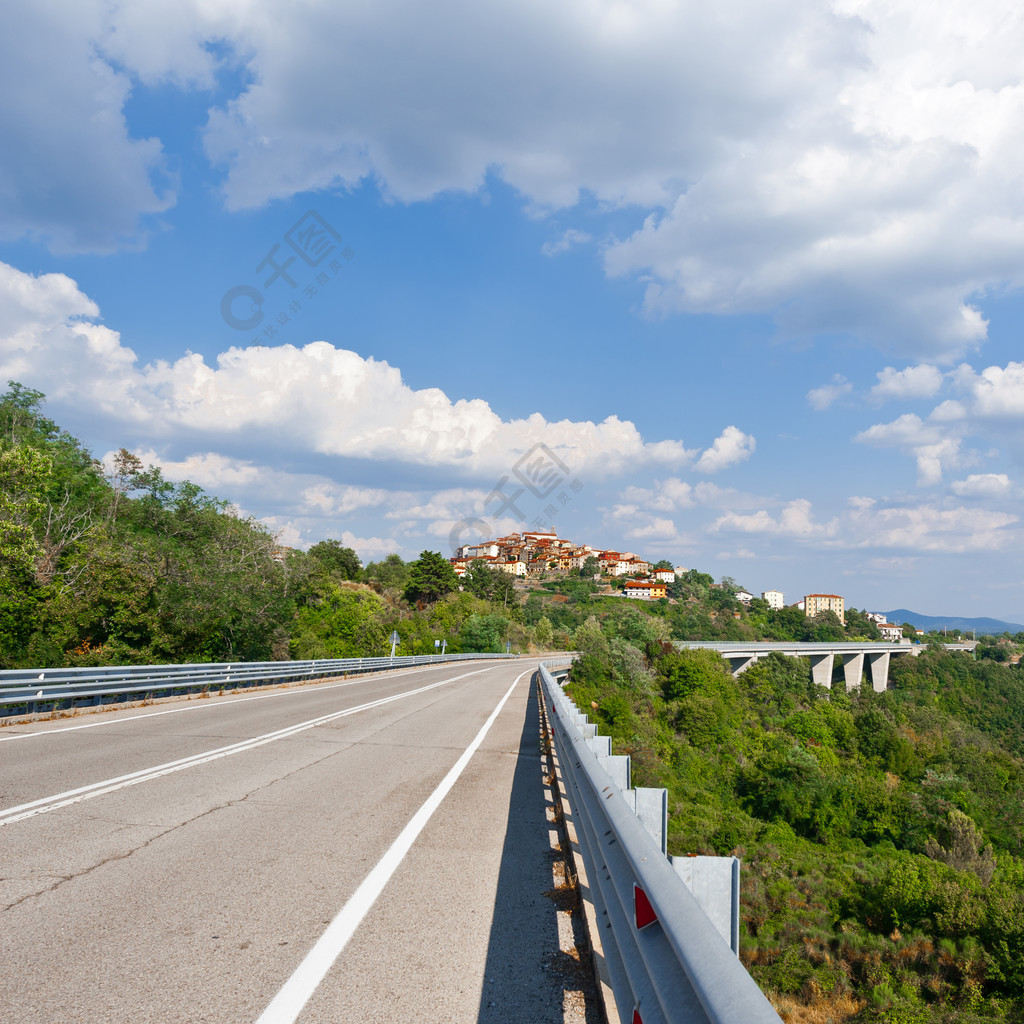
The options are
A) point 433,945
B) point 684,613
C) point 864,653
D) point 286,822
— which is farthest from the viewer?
point 684,613

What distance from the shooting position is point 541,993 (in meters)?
3.11

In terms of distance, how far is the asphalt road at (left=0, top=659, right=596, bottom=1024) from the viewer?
299cm

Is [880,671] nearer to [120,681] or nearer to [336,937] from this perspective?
[120,681]

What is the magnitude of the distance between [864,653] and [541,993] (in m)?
131

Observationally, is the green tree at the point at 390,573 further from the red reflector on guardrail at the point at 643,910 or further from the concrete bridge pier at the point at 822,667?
the red reflector on guardrail at the point at 643,910

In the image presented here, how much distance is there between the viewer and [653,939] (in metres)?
2.24

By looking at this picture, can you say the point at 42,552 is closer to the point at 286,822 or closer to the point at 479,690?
the point at 479,690

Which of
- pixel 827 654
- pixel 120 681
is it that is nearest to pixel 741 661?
pixel 827 654

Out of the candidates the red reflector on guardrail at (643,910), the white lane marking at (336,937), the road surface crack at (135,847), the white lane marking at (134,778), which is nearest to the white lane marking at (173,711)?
the white lane marking at (134,778)

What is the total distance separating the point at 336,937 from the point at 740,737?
6047 centimetres

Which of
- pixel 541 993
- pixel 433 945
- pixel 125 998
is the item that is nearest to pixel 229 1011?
pixel 125 998

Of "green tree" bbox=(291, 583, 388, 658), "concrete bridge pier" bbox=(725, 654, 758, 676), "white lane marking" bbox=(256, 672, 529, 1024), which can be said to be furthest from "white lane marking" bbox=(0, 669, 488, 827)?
"concrete bridge pier" bbox=(725, 654, 758, 676)

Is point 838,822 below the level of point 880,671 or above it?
below

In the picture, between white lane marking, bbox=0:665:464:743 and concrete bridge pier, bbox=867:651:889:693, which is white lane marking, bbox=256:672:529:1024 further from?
concrete bridge pier, bbox=867:651:889:693
